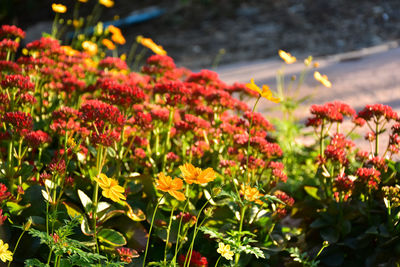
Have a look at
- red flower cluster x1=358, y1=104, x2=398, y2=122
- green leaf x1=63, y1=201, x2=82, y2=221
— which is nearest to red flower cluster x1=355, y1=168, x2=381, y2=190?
red flower cluster x1=358, y1=104, x2=398, y2=122

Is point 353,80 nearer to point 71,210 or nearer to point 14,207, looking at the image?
point 71,210

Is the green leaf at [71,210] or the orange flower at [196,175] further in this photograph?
the green leaf at [71,210]

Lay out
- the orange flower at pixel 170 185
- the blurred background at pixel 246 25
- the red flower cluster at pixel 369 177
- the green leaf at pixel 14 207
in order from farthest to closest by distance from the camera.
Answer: the blurred background at pixel 246 25
the red flower cluster at pixel 369 177
the green leaf at pixel 14 207
the orange flower at pixel 170 185

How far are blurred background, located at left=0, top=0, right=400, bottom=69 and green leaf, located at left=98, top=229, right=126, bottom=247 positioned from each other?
5.23 meters

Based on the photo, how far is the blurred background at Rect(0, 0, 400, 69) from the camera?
717 centimetres

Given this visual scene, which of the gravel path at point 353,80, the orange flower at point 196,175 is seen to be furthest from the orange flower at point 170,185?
the gravel path at point 353,80

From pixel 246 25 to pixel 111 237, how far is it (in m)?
7.21

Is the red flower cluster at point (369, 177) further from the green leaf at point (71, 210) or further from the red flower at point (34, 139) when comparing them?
the red flower at point (34, 139)

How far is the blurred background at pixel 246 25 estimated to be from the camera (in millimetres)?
7172

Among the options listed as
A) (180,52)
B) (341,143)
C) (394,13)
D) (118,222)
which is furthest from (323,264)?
(394,13)

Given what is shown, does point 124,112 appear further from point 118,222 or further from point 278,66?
point 278,66

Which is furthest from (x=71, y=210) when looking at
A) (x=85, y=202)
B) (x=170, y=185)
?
(x=170, y=185)

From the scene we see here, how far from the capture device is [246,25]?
839 centimetres

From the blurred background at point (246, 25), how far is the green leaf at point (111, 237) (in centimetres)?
523
